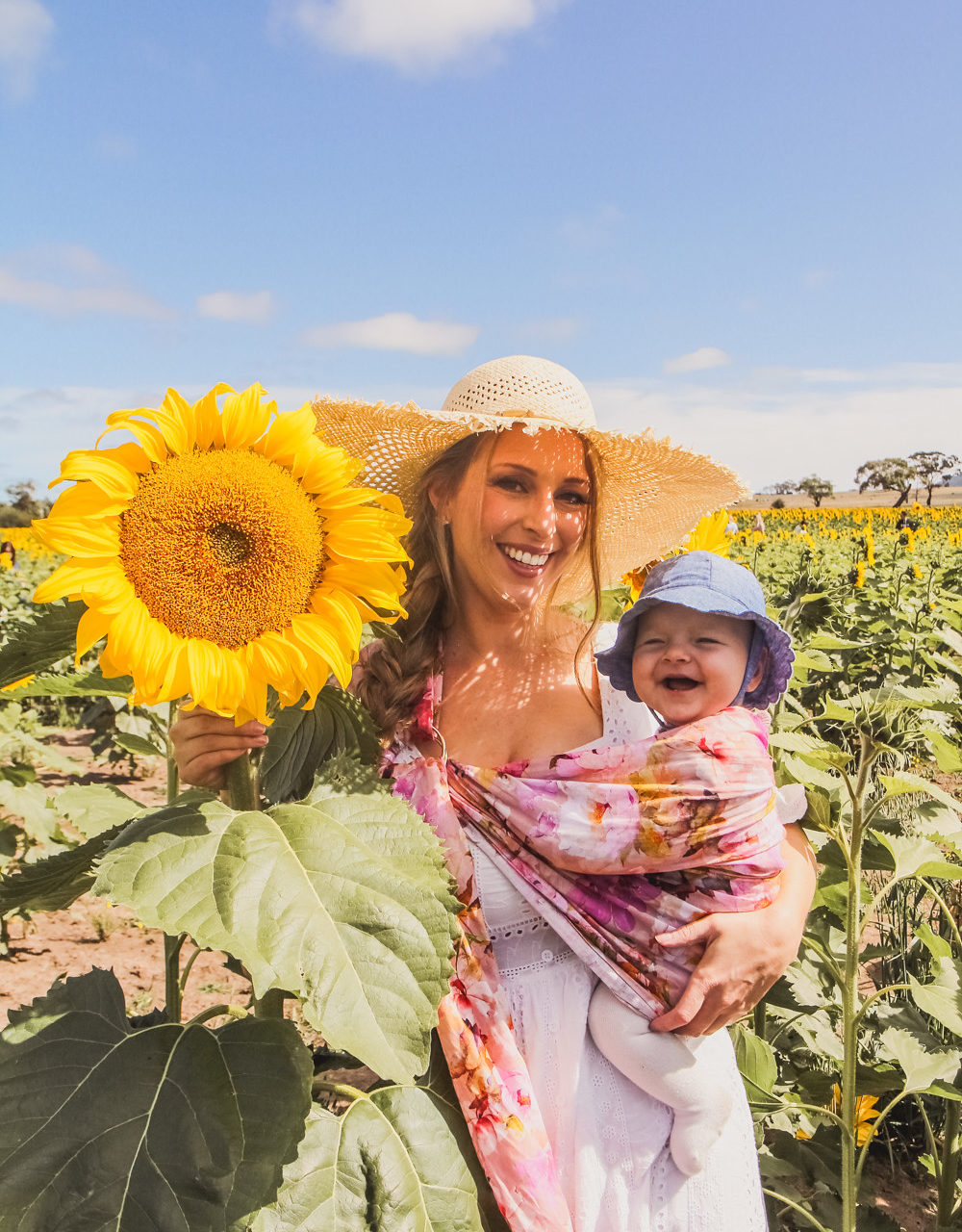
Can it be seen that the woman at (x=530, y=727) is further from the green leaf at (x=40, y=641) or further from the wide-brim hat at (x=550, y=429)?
the green leaf at (x=40, y=641)

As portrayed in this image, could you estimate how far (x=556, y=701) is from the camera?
184 cm

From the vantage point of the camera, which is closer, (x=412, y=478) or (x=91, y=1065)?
(x=91, y=1065)

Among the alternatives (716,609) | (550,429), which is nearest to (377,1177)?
(716,609)

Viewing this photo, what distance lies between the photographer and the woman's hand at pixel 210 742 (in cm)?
109

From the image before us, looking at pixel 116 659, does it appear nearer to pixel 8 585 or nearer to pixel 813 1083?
pixel 813 1083

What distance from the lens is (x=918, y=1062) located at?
1.87m

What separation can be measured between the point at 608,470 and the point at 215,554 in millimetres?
1200

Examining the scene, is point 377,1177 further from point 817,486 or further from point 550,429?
point 817,486

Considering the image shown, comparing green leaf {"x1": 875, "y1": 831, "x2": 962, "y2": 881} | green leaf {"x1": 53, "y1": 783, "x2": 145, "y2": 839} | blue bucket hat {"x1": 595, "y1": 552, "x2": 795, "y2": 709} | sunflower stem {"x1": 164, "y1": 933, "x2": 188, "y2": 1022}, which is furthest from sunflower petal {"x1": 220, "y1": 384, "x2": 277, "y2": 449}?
green leaf {"x1": 53, "y1": 783, "x2": 145, "y2": 839}

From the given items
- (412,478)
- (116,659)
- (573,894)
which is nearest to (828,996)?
(573,894)

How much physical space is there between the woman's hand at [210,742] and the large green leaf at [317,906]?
81 mm

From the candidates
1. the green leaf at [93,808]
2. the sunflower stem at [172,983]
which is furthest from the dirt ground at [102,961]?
the sunflower stem at [172,983]

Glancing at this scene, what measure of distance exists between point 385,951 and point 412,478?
117cm

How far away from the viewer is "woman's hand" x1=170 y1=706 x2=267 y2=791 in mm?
1095
